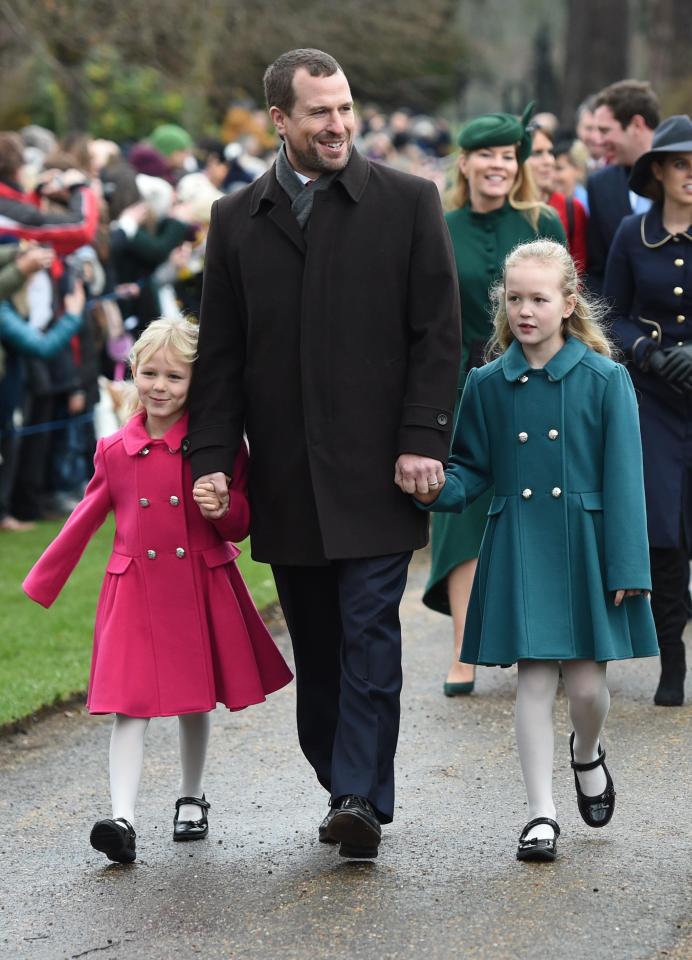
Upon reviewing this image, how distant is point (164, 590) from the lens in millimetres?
5090

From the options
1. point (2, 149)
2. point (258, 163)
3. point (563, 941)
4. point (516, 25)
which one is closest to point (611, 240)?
point (563, 941)

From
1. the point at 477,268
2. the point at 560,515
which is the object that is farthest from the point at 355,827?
the point at 477,268

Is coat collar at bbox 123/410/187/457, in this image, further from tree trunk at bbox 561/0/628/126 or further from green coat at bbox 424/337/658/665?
tree trunk at bbox 561/0/628/126

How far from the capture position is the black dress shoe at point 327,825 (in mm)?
4738

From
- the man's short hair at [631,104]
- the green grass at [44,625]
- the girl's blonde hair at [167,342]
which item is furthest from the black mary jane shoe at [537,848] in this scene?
the man's short hair at [631,104]

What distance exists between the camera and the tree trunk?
88.9ft

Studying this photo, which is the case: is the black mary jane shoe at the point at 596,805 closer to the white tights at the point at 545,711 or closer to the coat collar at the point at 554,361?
the white tights at the point at 545,711

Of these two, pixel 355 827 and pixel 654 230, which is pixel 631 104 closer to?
pixel 654 230

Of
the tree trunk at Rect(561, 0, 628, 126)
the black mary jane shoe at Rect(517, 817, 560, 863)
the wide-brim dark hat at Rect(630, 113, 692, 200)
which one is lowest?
the black mary jane shoe at Rect(517, 817, 560, 863)

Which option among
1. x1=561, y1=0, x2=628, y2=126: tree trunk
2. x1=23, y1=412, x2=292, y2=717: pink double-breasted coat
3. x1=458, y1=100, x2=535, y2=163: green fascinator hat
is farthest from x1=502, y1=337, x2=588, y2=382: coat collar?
x1=561, y1=0, x2=628, y2=126: tree trunk

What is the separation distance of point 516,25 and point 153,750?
1451 inches

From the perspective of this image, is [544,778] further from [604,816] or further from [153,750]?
[153,750]

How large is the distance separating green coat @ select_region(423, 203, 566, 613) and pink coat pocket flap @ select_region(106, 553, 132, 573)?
6.76ft

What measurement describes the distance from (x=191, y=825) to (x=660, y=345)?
2561mm
